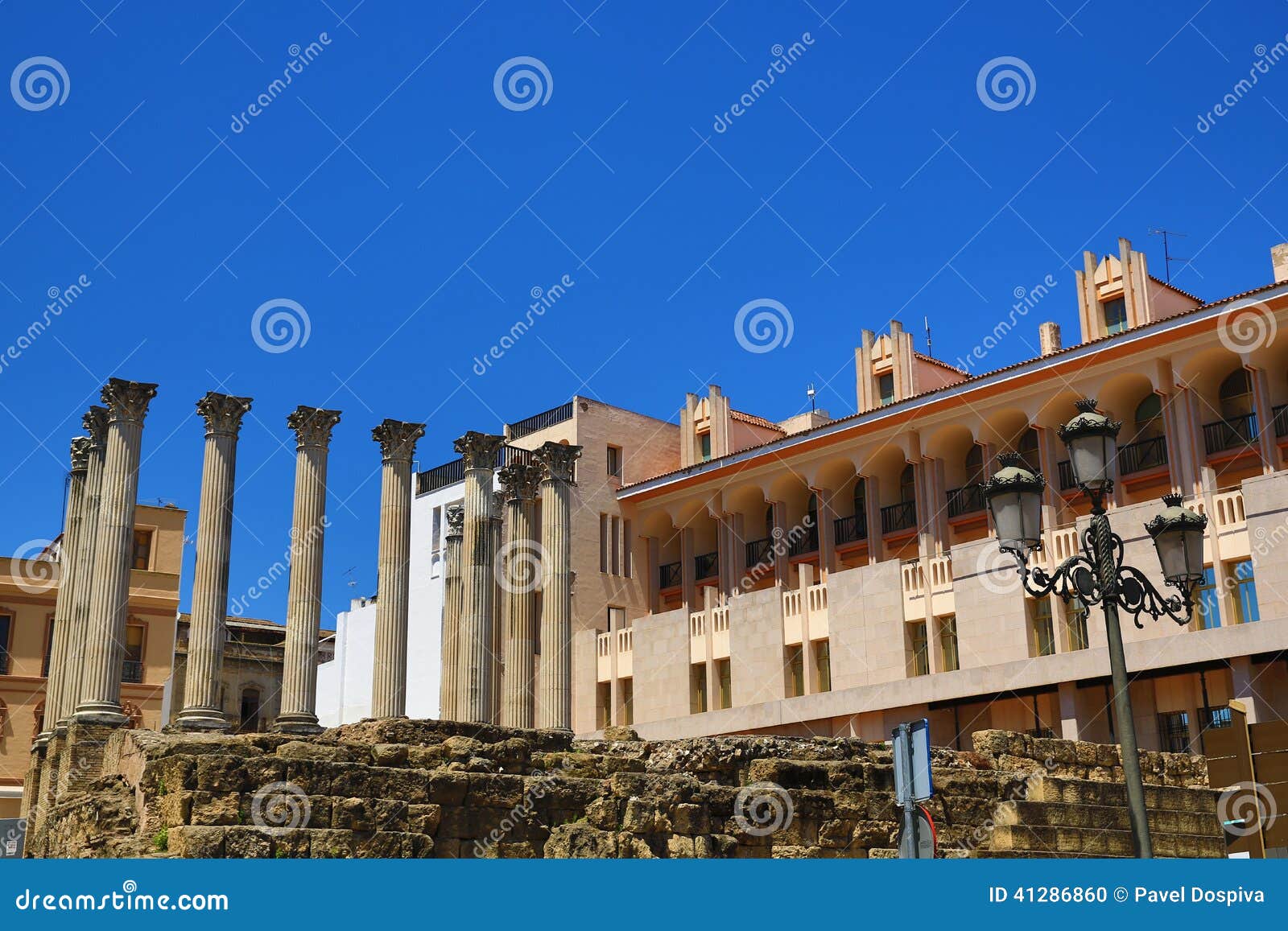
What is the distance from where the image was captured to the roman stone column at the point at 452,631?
127ft

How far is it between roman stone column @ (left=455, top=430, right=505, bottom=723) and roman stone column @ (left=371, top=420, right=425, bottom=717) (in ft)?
7.18

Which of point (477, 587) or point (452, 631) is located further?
point (452, 631)

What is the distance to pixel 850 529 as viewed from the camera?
47.4 metres

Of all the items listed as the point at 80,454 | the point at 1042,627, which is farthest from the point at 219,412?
the point at 1042,627

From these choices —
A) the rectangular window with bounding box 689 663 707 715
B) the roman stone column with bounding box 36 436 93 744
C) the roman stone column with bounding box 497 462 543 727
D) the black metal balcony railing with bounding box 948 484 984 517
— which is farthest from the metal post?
the rectangular window with bounding box 689 663 707 715

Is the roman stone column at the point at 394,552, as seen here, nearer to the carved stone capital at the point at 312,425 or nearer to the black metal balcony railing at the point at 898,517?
the carved stone capital at the point at 312,425

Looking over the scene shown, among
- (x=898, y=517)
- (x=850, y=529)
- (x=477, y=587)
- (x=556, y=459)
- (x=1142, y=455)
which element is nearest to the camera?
(x=477, y=587)

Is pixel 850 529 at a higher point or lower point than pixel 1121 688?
higher

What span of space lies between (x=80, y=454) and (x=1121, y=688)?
98.6ft

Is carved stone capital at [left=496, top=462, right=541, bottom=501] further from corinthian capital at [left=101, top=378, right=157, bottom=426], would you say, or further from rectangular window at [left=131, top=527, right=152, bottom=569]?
rectangular window at [left=131, top=527, right=152, bottom=569]

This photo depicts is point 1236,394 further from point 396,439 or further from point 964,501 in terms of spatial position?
point 396,439

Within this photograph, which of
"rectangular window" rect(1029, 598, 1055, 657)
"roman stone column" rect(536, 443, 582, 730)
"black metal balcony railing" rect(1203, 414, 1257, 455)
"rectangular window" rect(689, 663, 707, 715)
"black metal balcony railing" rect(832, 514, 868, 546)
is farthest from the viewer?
"black metal balcony railing" rect(832, 514, 868, 546)

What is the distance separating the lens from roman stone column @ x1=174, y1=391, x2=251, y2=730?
3077cm

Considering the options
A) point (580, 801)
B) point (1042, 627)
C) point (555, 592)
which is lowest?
point (580, 801)
